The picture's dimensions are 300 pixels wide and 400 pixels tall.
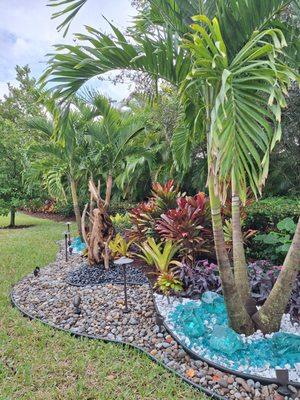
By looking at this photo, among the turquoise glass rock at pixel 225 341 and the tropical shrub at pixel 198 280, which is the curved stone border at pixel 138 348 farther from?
the tropical shrub at pixel 198 280

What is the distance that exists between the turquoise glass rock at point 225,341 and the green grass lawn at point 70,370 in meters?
0.40

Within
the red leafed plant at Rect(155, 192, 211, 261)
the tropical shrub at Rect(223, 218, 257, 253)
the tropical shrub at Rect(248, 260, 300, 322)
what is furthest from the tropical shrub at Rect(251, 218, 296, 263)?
the red leafed plant at Rect(155, 192, 211, 261)

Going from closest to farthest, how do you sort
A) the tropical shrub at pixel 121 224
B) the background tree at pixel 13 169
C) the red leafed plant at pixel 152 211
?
the red leafed plant at pixel 152 211
the tropical shrub at pixel 121 224
the background tree at pixel 13 169

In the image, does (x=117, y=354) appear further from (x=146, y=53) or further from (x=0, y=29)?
(x=0, y=29)

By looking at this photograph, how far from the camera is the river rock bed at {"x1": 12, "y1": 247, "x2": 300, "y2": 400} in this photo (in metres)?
2.21

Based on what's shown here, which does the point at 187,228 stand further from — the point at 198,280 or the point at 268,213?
the point at 268,213

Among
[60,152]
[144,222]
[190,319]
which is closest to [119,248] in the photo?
[144,222]

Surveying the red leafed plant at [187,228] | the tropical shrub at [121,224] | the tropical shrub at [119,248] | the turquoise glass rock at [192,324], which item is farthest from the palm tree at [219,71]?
the tropical shrub at [121,224]

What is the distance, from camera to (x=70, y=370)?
2.43 meters

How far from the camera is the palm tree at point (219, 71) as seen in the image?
1.89m

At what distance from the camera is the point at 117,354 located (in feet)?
8.61

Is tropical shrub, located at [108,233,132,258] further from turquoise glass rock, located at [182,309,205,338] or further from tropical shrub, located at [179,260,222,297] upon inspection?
turquoise glass rock, located at [182,309,205,338]

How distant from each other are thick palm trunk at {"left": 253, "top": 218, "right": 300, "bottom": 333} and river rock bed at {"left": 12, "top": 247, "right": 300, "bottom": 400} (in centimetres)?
51

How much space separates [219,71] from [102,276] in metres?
3.44
